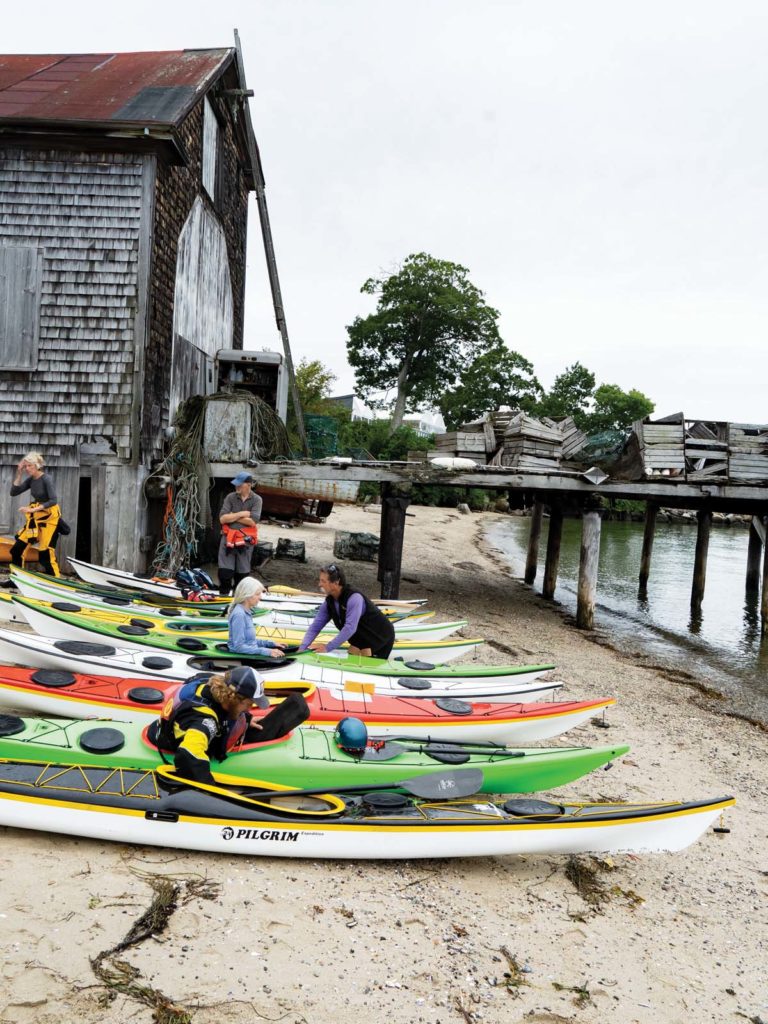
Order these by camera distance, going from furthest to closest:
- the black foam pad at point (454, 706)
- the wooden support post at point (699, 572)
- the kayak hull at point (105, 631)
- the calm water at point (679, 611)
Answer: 1. the wooden support post at point (699, 572)
2. the calm water at point (679, 611)
3. the kayak hull at point (105, 631)
4. the black foam pad at point (454, 706)

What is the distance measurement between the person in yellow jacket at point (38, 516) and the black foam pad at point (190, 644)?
2704 millimetres

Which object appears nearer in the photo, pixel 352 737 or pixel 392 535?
pixel 352 737

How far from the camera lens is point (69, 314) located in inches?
411

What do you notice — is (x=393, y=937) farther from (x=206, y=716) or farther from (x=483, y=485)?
(x=483, y=485)

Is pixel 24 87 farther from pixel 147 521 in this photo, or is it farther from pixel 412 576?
pixel 412 576

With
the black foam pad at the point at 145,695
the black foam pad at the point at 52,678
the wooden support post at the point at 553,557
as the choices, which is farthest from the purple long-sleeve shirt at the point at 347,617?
the wooden support post at the point at 553,557

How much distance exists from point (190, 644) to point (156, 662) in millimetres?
609

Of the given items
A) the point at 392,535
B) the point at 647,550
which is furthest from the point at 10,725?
the point at 647,550

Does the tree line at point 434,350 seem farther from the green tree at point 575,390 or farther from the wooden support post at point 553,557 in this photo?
the wooden support post at point 553,557

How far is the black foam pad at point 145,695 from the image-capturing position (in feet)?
18.5

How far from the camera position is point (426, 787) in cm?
462

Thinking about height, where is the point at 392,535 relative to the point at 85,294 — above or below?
below

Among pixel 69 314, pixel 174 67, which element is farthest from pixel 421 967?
pixel 174 67

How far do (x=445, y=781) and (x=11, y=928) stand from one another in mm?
2483
